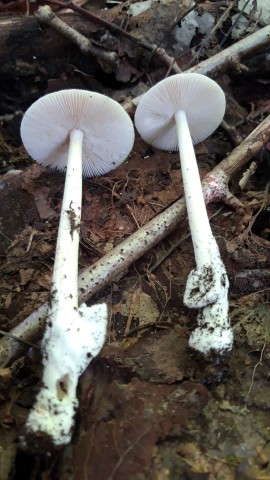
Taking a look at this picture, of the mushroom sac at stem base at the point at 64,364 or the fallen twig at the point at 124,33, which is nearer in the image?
the mushroom sac at stem base at the point at 64,364

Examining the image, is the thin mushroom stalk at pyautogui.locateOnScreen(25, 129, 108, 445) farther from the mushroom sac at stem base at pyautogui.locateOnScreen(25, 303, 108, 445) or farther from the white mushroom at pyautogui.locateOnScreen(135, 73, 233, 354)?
the white mushroom at pyautogui.locateOnScreen(135, 73, 233, 354)

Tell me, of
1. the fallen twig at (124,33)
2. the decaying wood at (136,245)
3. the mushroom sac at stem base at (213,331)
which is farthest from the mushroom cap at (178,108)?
the mushroom sac at stem base at (213,331)

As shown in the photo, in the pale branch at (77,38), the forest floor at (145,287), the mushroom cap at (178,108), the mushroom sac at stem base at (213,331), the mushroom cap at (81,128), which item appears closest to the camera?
the forest floor at (145,287)

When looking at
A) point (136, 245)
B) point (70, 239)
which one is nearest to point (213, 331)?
point (136, 245)

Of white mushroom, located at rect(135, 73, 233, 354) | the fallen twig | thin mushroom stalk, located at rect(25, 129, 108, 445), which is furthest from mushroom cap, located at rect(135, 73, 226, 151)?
thin mushroom stalk, located at rect(25, 129, 108, 445)

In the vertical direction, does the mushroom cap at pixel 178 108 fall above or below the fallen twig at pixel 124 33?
below

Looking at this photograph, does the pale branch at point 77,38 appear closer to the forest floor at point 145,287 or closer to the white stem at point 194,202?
the forest floor at point 145,287

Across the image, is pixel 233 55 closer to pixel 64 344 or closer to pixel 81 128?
pixel 81 128
